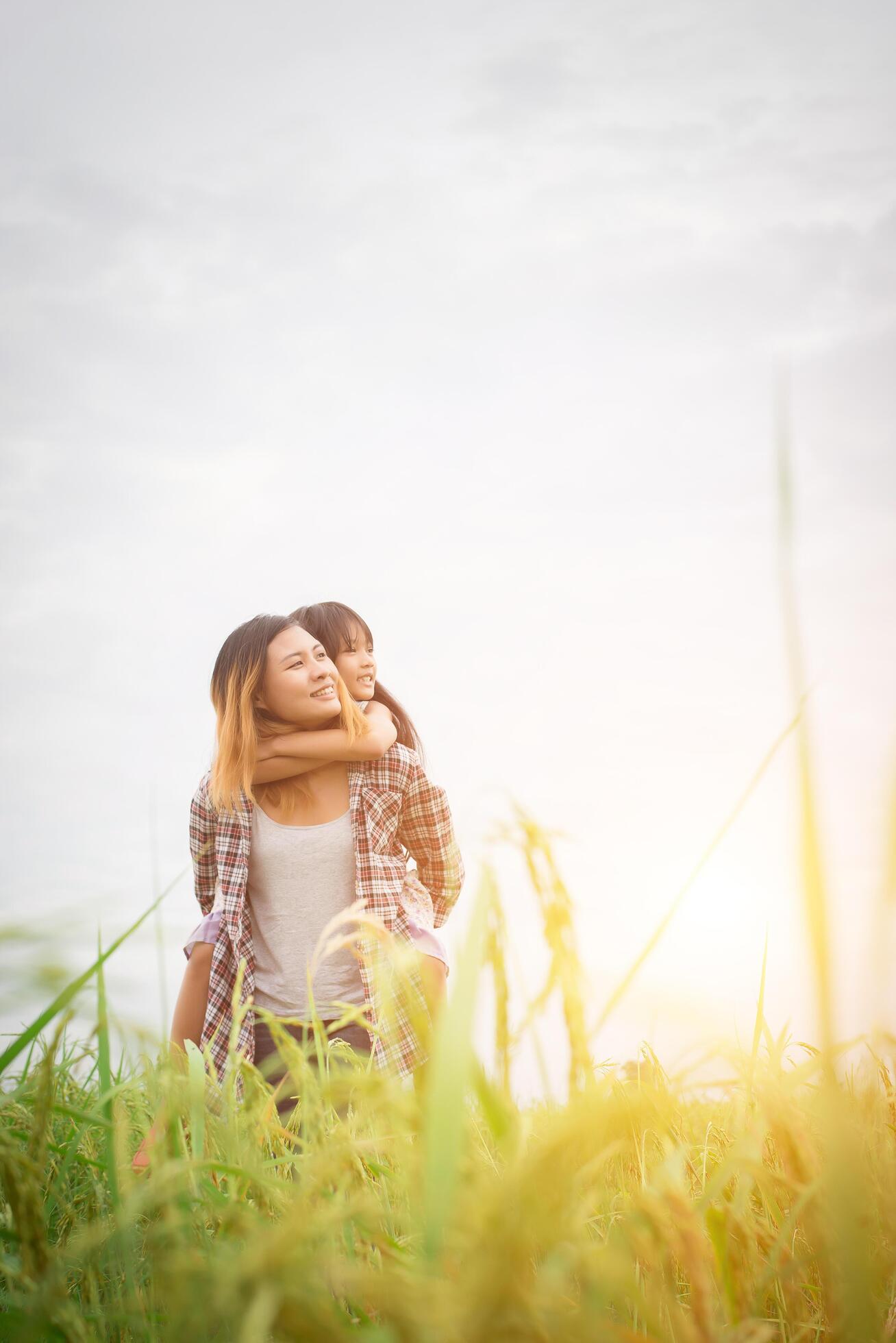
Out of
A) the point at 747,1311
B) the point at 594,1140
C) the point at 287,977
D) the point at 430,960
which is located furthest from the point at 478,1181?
the point at 287,977

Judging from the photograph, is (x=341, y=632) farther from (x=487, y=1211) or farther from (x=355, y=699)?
(x=487, y=1211)

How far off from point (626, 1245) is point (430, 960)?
2653 mm

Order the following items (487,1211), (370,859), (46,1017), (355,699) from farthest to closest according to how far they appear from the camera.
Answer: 1. (355,699)
2. (370,859)
3. (46,1017)
4. (487,1211)

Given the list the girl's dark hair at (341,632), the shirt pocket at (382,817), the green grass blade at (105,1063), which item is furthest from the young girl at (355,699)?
the green grass blade at (105,1063)

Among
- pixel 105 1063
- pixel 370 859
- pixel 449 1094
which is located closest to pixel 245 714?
pixel 370 859

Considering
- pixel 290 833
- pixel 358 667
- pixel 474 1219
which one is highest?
pixel 358 667

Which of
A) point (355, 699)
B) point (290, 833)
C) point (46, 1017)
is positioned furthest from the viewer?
point (355, 699)

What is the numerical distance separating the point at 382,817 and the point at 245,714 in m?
0.66

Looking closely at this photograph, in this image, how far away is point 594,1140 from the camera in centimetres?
50

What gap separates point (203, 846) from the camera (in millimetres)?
3689

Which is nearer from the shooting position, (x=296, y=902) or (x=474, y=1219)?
(x=474, y=1219)

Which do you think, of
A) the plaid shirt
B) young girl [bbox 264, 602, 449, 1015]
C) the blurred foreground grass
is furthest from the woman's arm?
the blurred foreground grass

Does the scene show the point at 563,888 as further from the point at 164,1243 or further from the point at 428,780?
the point at 428,780

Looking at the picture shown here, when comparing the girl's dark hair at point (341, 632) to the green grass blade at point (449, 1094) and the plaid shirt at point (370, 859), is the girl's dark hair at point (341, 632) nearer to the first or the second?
the plaid shirt at point (370, 859)
